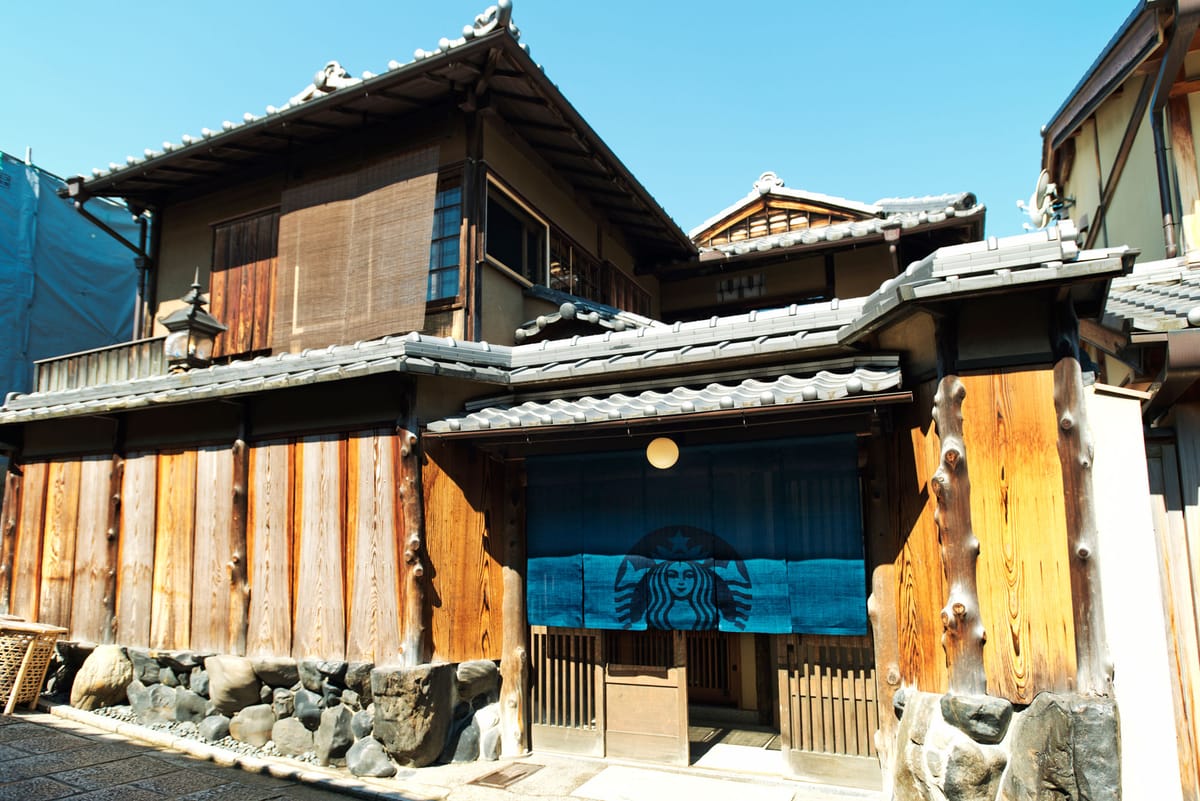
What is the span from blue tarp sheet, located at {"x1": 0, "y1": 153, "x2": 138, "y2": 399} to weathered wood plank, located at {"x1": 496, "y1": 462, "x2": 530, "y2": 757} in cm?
1431

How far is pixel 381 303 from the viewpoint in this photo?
10.6 metres

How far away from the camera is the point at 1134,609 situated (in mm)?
5875

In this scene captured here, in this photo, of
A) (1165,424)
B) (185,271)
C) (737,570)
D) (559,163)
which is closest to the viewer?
(1165,424)

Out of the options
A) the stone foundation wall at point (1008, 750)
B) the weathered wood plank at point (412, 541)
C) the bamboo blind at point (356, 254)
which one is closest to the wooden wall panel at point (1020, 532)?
the stone foundation wall at point (1008, 750)

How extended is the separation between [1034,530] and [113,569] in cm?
1115

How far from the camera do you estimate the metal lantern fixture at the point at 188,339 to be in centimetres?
1052

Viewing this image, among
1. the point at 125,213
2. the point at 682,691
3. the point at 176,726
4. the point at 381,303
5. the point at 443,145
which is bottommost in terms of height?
the point at 176,726

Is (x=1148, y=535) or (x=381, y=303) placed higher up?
(x=381, y=303)

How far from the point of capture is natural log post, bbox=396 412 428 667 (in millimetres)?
8016

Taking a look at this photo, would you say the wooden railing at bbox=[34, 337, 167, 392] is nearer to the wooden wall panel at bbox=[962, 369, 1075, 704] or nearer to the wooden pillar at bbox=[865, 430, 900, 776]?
the wooden pillar at bbox=[865, 430, 900, 776]

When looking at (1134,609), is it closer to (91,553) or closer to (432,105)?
(432,105)

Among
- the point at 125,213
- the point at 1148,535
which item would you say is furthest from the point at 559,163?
the point at 125,213

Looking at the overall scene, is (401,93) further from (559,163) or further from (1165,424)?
(1165,424)

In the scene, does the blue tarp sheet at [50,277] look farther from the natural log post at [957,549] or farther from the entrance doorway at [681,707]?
the natural log post at [957,549]
